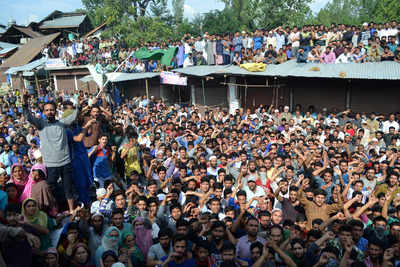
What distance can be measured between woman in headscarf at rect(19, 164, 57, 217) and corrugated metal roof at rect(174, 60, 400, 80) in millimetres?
8926

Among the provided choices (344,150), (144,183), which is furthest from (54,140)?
(344,150)

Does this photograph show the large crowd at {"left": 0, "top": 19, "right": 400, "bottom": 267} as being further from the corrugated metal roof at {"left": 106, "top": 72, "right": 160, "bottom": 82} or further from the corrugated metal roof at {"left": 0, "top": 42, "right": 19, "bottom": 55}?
the corrugated metal roof at {"left": 0, "top": 42, "right": 19, "bottom": 55}

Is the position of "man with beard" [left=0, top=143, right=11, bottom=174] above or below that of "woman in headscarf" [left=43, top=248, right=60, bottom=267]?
above

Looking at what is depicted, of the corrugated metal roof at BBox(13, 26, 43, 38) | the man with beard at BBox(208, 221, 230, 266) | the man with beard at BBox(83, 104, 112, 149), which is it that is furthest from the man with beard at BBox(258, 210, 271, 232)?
the corrugated metal roof at BBox(13, 26, 43, 38)

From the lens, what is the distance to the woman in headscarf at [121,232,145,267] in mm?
4172

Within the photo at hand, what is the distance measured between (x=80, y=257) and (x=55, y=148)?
1710 mm

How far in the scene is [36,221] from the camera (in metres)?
4.04

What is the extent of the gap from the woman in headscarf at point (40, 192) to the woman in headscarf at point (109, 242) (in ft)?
3.73

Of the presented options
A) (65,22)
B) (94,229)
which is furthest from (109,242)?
(65,22)

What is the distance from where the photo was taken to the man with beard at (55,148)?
15.2ft

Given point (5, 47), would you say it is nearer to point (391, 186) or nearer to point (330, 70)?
point (330, 70)

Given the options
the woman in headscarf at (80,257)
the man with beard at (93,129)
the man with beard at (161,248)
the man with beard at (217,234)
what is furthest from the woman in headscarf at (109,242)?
the man with beard at (93,129)

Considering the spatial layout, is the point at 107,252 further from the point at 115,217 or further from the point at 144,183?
the point at 144,183

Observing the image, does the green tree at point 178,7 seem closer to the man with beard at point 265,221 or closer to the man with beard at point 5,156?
the man with beard at point 5,156
